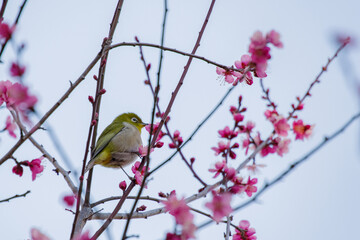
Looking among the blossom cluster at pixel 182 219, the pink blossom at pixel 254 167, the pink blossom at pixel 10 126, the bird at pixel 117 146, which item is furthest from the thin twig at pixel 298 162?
the bird at pixel 117 146

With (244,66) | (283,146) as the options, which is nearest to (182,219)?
(283,146)

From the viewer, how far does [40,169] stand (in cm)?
336

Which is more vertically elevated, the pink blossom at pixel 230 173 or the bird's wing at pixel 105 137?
the bird's wing at pixel 105 137

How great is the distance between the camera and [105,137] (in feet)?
20.4

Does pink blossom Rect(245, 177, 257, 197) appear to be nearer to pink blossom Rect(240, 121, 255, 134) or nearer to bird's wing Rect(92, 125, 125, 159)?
pink blossom Rect(240, 121, 255, 134)

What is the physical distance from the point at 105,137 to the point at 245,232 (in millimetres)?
3374

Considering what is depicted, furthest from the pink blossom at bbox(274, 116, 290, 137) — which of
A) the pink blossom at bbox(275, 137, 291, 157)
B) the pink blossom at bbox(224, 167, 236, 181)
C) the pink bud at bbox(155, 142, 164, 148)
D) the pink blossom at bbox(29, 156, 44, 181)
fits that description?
the pink blossom at bbox(29, 156, 44, 181)

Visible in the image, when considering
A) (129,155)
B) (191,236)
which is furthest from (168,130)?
(129,155)

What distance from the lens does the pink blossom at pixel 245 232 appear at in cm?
327

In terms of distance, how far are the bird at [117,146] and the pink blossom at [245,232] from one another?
2.55 m

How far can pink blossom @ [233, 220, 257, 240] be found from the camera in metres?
3.27

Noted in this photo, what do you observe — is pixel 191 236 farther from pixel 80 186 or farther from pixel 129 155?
pixel 129 155

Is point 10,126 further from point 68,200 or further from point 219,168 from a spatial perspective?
point 219,168

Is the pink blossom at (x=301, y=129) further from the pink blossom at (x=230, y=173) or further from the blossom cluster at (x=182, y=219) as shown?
the blossom cluster at (x=182, y=219)
